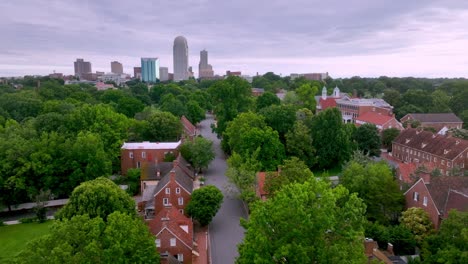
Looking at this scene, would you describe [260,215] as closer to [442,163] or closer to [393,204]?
[393,204]

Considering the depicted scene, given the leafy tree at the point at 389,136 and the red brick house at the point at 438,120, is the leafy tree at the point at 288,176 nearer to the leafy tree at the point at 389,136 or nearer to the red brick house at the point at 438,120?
the leafy tree at the point at 389,136

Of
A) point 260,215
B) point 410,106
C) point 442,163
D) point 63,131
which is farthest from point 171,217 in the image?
point 410,106

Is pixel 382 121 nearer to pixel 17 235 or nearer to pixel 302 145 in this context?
pixel 302 145

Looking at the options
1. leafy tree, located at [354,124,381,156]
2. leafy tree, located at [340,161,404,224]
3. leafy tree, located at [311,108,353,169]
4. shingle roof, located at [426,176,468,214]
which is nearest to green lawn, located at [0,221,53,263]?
leafy tree, located at [340,161,404,224]

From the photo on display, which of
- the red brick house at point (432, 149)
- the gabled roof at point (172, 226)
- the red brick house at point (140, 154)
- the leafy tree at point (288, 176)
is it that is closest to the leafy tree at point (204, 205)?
the gabled roof at point (172, 226)

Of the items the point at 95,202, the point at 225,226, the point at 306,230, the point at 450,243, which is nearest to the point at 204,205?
the point at 225,226

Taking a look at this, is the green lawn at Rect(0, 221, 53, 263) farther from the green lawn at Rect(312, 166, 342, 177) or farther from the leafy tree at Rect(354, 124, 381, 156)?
the leafy tree at Rect(354, 124, 381, 156)
